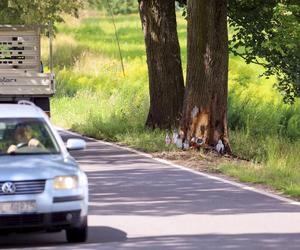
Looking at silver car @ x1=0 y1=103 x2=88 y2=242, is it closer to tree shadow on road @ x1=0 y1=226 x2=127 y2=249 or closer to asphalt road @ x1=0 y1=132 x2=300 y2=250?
tree shadow on road @ x1=0 y1=226 x2=127 y2=249

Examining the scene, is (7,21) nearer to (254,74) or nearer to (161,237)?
(254,74)

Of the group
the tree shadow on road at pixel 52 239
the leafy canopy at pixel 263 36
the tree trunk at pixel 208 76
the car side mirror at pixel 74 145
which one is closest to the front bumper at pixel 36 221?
the tree shadow on road at pixel 52 239

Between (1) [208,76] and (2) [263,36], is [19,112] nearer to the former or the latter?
(1) [208,76]

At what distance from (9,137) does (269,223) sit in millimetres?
3062

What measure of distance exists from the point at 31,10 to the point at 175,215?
27.2 m

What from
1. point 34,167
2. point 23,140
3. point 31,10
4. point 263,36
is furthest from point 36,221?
point 31,10

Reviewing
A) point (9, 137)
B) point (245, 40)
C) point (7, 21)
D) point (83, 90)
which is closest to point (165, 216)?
point (9, 137)

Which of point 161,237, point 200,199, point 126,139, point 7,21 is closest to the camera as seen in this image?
point 161,237

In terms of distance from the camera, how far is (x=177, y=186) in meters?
16.9

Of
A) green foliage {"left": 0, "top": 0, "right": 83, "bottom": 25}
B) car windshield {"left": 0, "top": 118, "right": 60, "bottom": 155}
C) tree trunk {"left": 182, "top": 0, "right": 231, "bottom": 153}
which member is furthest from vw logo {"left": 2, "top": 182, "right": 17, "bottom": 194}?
green foliage {"left": 0, "top": 0, "right": 83, "bottom": 25}

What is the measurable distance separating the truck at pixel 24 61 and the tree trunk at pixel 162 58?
2.30m

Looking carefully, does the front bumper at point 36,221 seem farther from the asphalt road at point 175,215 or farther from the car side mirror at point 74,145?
the car side mirror at point 74,145

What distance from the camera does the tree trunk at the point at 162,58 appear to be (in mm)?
25922

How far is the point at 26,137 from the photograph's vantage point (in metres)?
12.2
